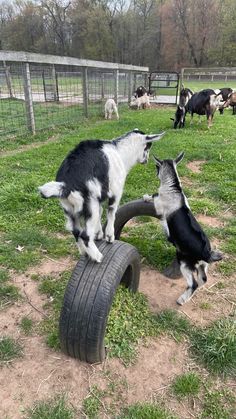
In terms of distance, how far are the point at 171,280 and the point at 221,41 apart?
56.8m

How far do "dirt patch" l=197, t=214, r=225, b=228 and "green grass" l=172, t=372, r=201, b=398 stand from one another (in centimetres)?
260

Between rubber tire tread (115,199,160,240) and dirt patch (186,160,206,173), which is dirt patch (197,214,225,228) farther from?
dirt patch (186,160,206,173)

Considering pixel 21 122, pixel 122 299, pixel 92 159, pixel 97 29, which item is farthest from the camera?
pixel 97 29

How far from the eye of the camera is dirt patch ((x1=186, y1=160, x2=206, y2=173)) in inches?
282

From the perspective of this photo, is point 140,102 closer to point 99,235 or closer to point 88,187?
point 99,235

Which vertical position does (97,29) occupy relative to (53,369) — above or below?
above

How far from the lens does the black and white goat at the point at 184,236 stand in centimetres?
313

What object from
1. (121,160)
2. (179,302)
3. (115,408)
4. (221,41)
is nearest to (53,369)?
(115,408)

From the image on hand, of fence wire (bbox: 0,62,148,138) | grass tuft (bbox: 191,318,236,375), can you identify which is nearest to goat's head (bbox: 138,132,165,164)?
grass tuft (bbox: 191,318,236,375)

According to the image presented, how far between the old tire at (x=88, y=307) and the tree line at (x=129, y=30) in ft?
179

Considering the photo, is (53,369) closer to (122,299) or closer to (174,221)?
(122,299)

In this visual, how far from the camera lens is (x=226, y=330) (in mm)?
2865

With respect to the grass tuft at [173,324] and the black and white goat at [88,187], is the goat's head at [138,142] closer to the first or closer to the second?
the black and white goat at [88,187]

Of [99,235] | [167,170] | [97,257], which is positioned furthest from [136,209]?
[97,257]
